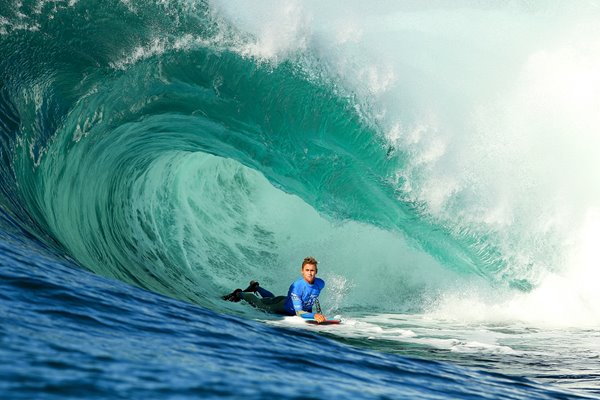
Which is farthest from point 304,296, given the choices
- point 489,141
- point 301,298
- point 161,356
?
point 161,356

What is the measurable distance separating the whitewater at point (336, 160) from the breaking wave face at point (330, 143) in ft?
0.11

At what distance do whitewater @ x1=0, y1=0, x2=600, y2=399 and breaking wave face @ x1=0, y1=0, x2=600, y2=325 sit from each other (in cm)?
3

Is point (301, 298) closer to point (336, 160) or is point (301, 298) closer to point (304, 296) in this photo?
point (304, 296)

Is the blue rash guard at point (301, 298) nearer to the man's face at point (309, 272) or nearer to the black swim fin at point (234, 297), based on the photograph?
the man's face at point (309, 272)

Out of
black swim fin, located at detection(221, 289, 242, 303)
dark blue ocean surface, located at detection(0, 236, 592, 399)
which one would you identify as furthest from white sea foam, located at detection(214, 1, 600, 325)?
dark blue ocean surface, located at detection(0, 236, 592, 399)

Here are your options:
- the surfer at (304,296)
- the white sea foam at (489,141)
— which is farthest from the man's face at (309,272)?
the white sea foam at (489,141)

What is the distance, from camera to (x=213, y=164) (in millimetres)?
16531

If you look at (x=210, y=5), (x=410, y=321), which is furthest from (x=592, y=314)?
(x=210, y=5)

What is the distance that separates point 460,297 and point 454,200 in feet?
4.83

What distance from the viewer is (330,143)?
1108 cm

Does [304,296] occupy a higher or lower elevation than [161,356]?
higher

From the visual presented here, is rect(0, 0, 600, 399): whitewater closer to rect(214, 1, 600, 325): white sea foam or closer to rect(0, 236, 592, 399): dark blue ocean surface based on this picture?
rect(214, 1, 600, 325): white sea foam

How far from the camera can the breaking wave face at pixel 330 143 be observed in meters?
9.50

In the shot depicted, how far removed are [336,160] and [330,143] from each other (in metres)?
0.33
